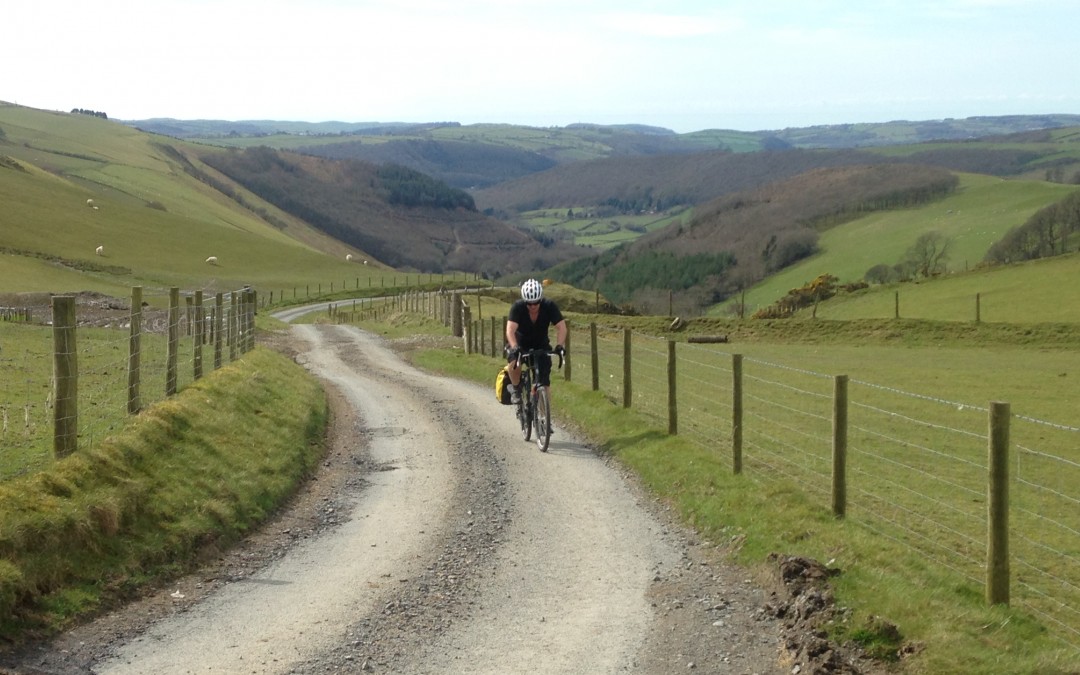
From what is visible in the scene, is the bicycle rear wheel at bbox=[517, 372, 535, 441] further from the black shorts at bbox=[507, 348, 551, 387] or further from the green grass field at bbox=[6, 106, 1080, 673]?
the green grass field at bbox=[6, 106, 1080, 673]

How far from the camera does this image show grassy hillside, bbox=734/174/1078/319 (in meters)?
114

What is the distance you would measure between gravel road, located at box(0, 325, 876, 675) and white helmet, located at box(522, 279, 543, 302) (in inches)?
99.8

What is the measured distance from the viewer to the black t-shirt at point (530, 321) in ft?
55.5

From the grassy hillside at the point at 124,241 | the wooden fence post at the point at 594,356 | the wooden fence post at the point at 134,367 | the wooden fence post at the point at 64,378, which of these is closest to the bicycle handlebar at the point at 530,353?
the wooden fence post at the point at 594,356

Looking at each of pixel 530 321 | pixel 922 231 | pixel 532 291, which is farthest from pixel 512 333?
pixel 922 231

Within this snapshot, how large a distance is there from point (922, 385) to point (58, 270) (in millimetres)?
60119

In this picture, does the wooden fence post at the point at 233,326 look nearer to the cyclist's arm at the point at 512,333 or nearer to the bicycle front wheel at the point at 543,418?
the cyclist's arm at the point at 512,333

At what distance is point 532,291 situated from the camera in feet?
54.2

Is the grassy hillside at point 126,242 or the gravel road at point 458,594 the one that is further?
the grassy hillside at point 126,242

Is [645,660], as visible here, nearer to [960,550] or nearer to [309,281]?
[960,550]

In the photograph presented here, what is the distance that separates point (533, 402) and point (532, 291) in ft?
6.35

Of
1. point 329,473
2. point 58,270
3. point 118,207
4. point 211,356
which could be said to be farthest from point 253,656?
point 118,207

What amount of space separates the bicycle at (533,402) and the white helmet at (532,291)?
848 millimetres

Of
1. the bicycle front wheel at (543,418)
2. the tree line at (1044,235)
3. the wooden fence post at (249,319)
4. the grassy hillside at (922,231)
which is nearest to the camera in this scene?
the bicycle front wheel at (543,418)
